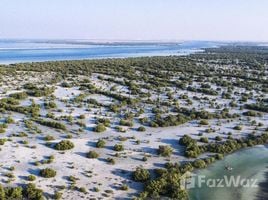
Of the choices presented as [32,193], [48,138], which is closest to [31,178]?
[32,193]

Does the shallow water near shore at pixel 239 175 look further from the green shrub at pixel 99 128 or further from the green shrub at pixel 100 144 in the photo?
the green shrub at pixel 99 128

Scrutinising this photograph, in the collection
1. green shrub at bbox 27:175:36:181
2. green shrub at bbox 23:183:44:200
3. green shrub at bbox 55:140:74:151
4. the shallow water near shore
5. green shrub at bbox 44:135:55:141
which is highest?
green shrub at bbox 44:135:55:141

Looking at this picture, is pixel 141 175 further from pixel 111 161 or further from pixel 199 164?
pixel 199 164

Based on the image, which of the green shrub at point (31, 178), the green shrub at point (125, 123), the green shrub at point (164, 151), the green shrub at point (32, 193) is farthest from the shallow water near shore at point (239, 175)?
the green shrub at point (125, 123)

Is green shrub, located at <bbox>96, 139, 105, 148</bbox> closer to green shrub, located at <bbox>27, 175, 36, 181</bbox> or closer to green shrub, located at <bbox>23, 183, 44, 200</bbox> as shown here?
green shrub, located at <bbox>27, 175, 36, 181</bbox>

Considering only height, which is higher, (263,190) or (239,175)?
(239,175)

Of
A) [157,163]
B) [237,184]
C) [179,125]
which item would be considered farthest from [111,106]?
[237,184]

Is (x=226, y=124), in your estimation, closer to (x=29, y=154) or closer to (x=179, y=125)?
(x=179, y=125)

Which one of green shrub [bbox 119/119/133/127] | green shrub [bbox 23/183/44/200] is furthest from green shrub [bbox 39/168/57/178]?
green shrub [bbox 119/119/133/127]
